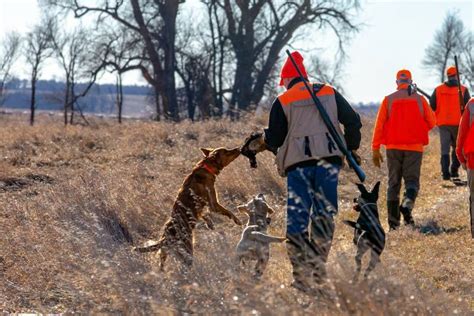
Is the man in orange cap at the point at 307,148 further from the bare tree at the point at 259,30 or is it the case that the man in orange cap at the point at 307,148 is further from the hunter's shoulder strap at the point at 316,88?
the bare tree at the point at 259,30

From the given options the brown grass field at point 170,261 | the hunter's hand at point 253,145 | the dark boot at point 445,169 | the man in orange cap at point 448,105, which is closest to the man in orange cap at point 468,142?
the brown grass field at point 170,261

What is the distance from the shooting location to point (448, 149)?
46.5ft

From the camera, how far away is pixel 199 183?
25.1ft

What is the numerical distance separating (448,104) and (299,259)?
8.05m

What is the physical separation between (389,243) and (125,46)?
87.5 feet

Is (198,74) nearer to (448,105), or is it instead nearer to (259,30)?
(259,30)

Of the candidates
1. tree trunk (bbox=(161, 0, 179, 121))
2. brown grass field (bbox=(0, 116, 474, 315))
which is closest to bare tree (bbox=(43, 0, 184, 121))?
tree trunk (bbox=(161, 0, 179, 121))

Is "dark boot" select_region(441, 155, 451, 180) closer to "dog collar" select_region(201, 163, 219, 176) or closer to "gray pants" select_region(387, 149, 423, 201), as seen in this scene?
"gray pants" select_region(387, 149, 423, 201)

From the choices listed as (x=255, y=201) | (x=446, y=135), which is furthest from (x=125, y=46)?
(x=255, y=201)

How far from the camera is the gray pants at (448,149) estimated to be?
13.7 metres

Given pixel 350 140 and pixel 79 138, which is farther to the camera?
pixel 79 138

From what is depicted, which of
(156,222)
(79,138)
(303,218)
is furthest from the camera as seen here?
(79,138)

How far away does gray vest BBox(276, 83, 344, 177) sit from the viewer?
6.59 meters

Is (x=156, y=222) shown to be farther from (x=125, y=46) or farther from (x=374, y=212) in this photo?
(x=125, y=46)
